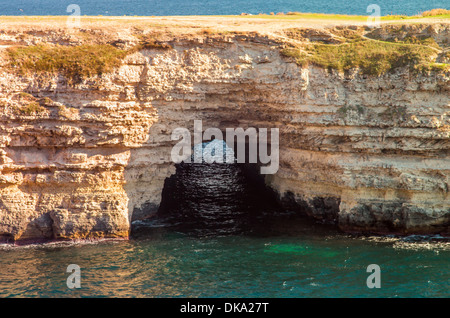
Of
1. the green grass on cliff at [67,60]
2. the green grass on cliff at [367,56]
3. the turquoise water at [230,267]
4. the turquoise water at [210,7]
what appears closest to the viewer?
the turquoise water at [230,267]

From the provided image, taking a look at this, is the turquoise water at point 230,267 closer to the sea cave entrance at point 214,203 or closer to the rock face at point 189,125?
the sea cave entrance at point 214,203

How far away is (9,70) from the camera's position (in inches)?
1195

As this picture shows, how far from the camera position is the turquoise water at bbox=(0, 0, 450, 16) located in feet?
366

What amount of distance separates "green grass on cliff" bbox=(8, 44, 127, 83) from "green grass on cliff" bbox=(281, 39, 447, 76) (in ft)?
35.8

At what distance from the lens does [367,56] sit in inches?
1276

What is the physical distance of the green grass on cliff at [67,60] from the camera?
100 feet

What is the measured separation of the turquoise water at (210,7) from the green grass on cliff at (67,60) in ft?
269

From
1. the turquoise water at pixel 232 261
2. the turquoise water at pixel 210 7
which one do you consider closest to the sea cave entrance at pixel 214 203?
the turquoise water at pixel 232 261

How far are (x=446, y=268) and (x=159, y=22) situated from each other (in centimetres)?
2312

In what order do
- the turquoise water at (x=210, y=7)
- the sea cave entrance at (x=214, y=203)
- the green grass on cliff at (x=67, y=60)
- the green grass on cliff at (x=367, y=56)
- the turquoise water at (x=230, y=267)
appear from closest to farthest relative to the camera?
the turquoise water at (x=230, y=267), the green grass on cliff at (x=67, y=60), the green grass on cliff at (x=367, y=56), the sea cave entrance at (x=214, y=203), the turquoise water at (x=210, y=7)

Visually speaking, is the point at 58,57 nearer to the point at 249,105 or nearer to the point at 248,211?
the point at 249,105
